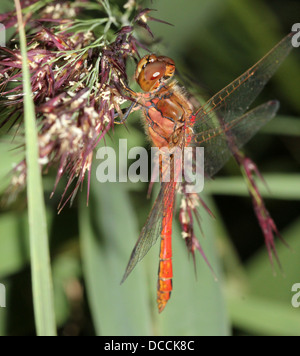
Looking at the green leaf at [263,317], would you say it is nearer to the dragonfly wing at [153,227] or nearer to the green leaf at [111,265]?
the green leaf at [111,265]

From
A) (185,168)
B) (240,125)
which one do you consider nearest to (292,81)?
(240,125)

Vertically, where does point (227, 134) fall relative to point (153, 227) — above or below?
above

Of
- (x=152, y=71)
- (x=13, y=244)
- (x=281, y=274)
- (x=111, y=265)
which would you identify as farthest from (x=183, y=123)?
(x=281, y=274)

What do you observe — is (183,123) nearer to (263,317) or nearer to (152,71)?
(152,71)

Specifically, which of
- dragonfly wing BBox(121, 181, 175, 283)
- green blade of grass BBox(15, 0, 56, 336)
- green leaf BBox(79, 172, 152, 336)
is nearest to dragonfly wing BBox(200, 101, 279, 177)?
dragonfly wing BBox(121, 181, 175, 283)

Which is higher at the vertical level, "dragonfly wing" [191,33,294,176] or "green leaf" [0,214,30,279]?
"dragonfly wing" [191,33,294,176]

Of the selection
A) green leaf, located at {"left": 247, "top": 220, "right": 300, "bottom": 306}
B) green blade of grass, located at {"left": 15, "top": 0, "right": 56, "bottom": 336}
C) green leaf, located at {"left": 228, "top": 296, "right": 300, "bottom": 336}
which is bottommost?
green leaf, located at {"left": 228, "top": 296, "right": 300, "bottom": 336}

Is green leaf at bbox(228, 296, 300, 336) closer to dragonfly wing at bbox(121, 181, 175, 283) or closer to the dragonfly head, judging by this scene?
dragonfly wing at bbox(121, 181, 175, 283)

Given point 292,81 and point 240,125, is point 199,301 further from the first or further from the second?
point 292,81
